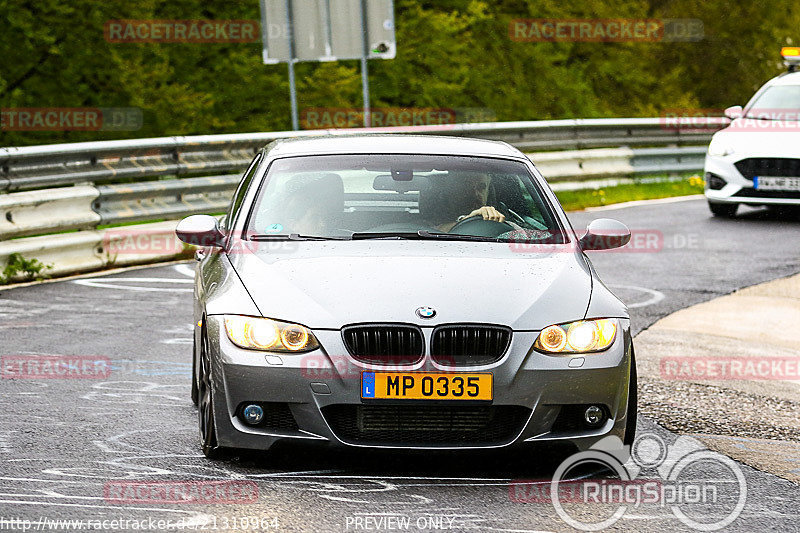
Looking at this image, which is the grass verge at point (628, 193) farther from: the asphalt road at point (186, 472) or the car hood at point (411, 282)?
the car hood at point (411, 282)

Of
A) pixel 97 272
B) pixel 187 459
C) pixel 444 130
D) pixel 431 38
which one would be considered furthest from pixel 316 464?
pixel 431 38

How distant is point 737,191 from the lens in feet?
57.0

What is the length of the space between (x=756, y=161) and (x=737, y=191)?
17.0 inches

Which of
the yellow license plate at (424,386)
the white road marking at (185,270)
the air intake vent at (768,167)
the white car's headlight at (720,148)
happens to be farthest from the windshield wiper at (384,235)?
the white car's headlight at (720,148)

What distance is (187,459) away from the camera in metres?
6.24

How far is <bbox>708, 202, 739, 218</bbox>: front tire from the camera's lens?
17.9 meters

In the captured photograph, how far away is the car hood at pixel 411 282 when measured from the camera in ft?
19.3

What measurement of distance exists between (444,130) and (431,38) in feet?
63.3

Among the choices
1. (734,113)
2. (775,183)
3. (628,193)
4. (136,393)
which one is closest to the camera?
(136,393)

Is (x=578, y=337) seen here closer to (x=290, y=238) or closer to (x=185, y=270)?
(x=290, y=238)

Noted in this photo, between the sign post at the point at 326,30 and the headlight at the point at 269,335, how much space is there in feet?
45.8

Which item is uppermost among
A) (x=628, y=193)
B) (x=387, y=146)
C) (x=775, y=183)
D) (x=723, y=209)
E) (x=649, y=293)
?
(x=387, y=146)

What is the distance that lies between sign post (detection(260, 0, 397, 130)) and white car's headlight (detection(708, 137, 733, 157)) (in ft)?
14.9

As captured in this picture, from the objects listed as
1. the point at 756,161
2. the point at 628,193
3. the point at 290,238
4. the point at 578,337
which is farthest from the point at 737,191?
the point at 578,337
